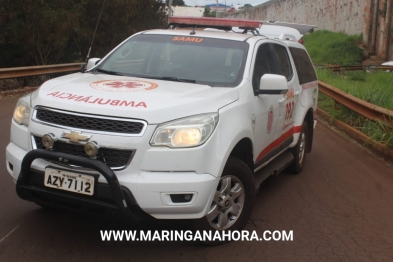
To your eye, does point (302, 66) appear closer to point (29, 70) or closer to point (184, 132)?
point (184, 132)

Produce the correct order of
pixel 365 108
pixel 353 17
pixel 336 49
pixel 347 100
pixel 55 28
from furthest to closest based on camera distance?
1. pixel 353 17
2. pixel 336 49
3. pixel 55 28
4. pixel 347 100
5. pixel 365 108

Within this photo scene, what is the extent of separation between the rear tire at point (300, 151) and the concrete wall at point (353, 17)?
26579 mm

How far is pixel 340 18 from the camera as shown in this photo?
41375 mm

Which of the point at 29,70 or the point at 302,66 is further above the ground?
the point at 302,66

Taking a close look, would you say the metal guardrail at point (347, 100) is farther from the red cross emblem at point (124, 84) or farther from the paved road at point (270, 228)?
the red cross emblem at point (124, 84)

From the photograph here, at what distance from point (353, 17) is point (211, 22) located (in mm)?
34391

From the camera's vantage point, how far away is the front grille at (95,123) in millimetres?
4031

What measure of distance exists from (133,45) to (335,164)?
12.6 ft

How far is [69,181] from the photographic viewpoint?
4.08 meters

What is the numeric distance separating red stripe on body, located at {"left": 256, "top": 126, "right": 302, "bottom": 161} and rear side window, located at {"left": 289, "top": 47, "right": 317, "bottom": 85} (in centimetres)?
67

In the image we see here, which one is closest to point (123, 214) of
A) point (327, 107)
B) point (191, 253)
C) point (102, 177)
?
point (102, 177)

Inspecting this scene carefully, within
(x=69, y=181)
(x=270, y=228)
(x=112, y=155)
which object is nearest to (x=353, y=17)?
(x=270, y=228)

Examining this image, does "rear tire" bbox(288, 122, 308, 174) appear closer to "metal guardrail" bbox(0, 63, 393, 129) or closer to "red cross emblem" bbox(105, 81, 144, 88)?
"metal guardrail" bbox(0, 63, 393, 129)

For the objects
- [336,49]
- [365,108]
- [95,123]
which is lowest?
[336,49]
